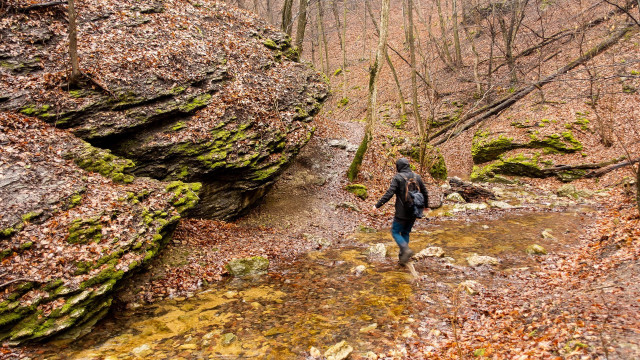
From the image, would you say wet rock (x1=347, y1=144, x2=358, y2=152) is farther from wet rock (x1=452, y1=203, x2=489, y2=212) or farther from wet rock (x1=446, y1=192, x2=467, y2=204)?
wet rock (x1=452, y1=203, x2=489, y2=212)

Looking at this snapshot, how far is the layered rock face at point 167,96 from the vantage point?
A: 8352 millimetres

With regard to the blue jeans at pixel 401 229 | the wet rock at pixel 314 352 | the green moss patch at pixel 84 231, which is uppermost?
the green moss patch at pixel 84 231

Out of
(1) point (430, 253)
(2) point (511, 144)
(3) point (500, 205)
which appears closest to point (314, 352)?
(1) point (430, 253)

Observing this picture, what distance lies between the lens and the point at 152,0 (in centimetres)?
1201

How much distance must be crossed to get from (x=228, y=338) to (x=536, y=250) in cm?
667

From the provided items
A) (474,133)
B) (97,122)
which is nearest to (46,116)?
(97,122)

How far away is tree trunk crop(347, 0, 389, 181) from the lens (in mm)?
13008

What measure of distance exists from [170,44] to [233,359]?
9.79 meters

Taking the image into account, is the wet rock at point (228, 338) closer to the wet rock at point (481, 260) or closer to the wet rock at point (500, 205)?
the wet rock at point (481, 260)

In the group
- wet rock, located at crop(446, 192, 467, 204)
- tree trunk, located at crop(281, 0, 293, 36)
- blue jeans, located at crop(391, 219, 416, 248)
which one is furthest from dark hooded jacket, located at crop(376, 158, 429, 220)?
tree trunk, located at crop(281, 0, 293, 36)

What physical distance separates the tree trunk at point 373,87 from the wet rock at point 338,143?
1.83m

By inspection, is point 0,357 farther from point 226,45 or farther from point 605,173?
point 605,173

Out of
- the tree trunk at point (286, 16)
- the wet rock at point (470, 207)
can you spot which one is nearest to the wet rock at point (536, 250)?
the wet rock at point (470, 207)

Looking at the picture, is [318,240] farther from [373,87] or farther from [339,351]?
[373,87]
